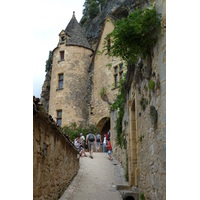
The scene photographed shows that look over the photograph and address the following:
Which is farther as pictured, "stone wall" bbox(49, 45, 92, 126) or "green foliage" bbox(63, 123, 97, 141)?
"stone wall" bbox(49, 45, 92, 126)

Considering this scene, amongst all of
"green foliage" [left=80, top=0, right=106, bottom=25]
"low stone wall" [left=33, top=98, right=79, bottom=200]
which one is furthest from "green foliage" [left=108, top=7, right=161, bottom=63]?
"green foliage" [left=80, top=0, right=106, bottom=25]

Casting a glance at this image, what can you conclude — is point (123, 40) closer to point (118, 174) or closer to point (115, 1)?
point (118, 174)

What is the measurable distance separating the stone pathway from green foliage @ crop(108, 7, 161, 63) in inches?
143

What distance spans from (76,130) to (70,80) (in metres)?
4.15

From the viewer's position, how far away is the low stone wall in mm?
3990

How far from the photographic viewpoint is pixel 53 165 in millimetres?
5355

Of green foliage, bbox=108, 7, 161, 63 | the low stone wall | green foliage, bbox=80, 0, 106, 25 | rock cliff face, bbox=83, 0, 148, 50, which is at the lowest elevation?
the low stone wall

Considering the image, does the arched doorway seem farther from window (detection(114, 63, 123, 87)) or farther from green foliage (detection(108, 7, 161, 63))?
green foliage (detection(108, 7, 161, 63))

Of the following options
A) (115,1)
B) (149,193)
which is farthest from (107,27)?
(149,193)

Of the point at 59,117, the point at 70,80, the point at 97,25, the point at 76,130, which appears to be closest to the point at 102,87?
the point at 70,80

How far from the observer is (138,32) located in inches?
175

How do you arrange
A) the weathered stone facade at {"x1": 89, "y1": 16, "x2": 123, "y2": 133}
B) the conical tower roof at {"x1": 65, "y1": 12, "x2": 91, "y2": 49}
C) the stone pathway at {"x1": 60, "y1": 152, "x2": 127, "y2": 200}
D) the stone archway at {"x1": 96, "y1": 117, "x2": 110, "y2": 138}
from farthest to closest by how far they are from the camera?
the conical tower roof at {"x1": 65, "y1": 12, "x2": 91, "y2": 49}, the stone archway at {"x1": 96, "y1": 117, "x2": 110, "y2": 138}, the weathered stone facade at {"x1": 89, "y1": 16, "x2": 123, "y2": 133}, the stone pathway at {"x1": 60, "y1": 152, "x2": 127, "y2": 200}

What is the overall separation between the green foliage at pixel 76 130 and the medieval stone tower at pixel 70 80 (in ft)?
1.71

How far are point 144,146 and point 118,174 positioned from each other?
4.02 metres
